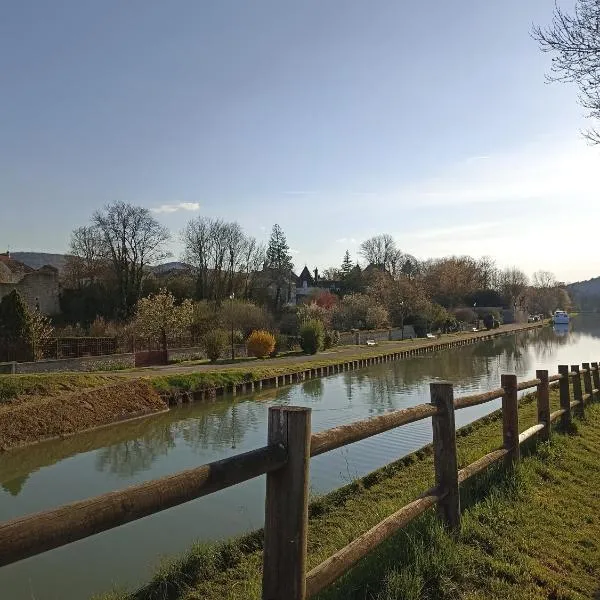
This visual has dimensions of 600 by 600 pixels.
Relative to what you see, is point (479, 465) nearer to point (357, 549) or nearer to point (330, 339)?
point (357, 549)

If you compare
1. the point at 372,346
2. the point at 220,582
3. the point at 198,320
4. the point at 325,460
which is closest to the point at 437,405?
the point at 220,582

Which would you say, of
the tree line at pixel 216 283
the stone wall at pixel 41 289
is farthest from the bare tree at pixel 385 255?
the stone wall at pixel 41 289

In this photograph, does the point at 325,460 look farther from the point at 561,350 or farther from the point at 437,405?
the point at 561,350

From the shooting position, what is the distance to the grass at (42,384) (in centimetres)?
1712

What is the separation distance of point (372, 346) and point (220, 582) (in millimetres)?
41150

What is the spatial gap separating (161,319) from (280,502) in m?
30.7

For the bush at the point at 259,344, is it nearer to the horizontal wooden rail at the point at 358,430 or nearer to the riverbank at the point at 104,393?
the riverbank at the point at 104,393

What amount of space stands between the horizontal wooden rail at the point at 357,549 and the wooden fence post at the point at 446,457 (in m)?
0.15

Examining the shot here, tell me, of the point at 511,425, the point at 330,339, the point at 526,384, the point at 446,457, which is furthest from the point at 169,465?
the point at 330,339

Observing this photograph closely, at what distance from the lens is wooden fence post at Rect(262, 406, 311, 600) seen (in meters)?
2.54

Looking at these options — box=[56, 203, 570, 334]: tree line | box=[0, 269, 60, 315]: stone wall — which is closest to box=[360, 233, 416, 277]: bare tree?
box=[56, 203, 570, 334]: tree line

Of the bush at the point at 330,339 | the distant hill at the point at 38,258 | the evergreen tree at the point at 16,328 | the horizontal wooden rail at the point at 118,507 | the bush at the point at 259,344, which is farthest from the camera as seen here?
the distant hill at the point at 38,258

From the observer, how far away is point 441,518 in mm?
4281

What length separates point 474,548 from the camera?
408cm
